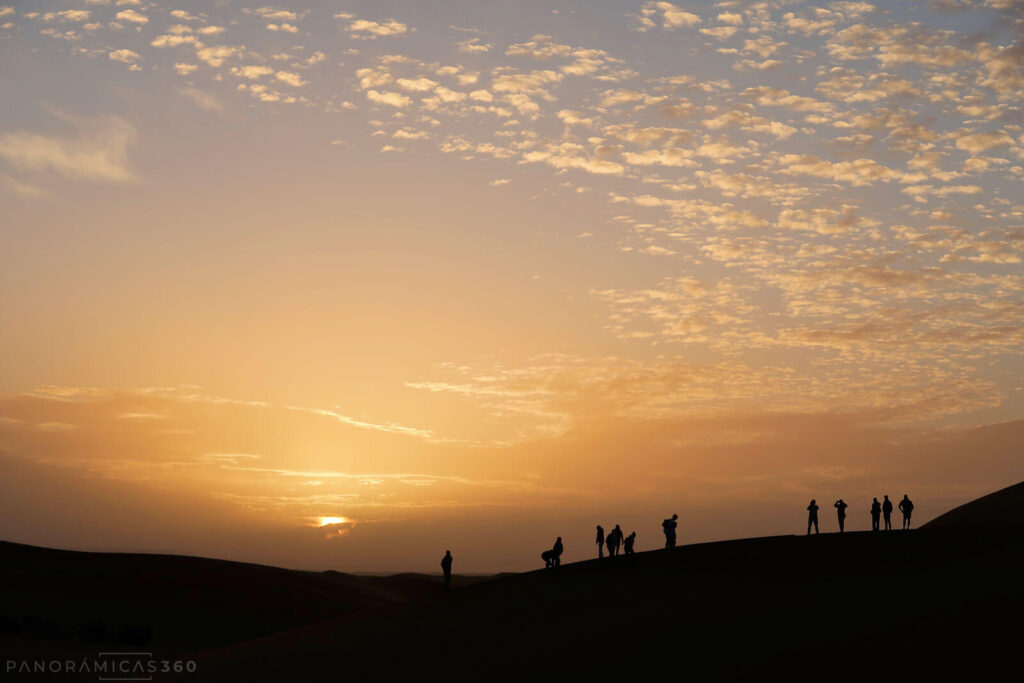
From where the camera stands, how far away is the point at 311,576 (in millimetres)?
60156

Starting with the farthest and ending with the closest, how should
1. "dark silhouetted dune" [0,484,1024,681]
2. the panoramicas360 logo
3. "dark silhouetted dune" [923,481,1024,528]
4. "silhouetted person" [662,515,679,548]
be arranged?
"dark silhouetted dune" [923,481,1024,528], "silhouetted person" [662,515,679,548], the panoramicas360 logo, "dark silhouetted dune" [0,484,1024,681]

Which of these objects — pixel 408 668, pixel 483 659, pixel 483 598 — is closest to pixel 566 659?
pixel 483 659

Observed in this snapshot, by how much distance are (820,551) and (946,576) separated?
17.2ft

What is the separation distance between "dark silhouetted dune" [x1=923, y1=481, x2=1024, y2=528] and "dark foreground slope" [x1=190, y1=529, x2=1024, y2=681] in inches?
585

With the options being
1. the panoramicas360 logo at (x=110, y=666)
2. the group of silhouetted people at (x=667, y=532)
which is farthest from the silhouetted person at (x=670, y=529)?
the panoramicas360 logo at (x=110, y=666)

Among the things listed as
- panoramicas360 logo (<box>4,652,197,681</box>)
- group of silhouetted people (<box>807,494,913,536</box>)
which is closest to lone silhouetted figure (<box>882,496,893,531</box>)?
group of silhouetted people (<box>807,494,913,536</box>)

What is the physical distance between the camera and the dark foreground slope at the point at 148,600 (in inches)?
1292

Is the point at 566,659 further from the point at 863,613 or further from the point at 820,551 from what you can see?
the point at 820,551

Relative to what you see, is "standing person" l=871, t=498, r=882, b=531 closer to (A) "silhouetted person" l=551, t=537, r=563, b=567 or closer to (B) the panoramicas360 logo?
(A) "silhouetted person" l=551, t=537, r=563, b=567

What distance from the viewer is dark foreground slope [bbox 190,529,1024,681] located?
54.5 feet

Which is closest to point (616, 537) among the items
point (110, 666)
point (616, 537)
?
point (616, 537)

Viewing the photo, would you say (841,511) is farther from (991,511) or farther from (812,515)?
(991,511)

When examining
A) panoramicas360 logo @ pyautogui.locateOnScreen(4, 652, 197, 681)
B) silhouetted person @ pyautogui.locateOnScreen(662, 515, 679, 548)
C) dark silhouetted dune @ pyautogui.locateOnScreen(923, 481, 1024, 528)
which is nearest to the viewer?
panoramicas360 logo @ pyautogui.locateOnScreen(4, 652, 197, 681)

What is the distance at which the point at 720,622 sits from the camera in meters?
19.4
